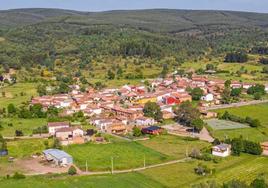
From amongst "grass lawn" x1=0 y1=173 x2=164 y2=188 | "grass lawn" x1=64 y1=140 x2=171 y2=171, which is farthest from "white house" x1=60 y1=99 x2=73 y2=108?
"grass lawn" x1=0 y1=173 x2=164 y2=188

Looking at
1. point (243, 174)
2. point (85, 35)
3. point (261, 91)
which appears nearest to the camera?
point (243, 174)

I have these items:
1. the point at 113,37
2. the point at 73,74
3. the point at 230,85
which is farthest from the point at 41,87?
the point at 113,37

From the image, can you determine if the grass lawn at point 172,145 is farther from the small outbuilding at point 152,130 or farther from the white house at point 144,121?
the white house at point 144,121

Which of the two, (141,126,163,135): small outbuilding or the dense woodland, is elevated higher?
the dense woodland

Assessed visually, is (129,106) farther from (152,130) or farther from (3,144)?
(3,144)

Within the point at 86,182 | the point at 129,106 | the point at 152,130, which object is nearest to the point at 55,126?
the point at 152,130

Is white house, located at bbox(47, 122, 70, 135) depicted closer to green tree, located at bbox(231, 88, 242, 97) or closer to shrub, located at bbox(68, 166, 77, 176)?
shrub, located at bbox(68, 166, 77, 176)

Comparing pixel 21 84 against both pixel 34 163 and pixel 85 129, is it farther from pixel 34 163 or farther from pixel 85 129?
pixel 34 163
